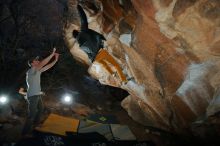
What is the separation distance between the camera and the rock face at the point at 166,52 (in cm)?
543

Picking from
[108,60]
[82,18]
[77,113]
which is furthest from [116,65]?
[77,113]

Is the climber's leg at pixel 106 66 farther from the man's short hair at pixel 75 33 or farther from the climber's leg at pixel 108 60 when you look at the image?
the man's short hair at pixel 75 33

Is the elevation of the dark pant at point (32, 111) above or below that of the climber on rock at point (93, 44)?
below

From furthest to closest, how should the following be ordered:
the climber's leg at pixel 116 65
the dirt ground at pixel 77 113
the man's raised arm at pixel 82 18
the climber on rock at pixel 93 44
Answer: the man's raised arm at pixel 82 18 < the climber on rock at pixel 93 44 < the climber's leg at pixel 116 65 < the dirt ground at pixel 77 113

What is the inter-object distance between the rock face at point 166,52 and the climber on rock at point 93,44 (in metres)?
0.18

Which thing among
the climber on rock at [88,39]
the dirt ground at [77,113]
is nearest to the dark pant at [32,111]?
the dirt ground at [77,113]

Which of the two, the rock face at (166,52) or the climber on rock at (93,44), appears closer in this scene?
the rock face at (166,52)

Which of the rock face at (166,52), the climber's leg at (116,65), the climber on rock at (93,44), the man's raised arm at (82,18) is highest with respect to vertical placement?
the man's raised arm at (82,18)

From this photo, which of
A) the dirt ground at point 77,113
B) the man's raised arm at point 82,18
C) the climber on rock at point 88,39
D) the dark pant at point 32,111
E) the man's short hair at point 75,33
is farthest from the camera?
the man's short hair at point 75,33

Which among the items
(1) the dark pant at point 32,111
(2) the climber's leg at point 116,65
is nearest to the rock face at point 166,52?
(2) the climber's leg at point 116,65

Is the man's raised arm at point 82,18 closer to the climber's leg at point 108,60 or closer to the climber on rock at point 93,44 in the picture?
the climber on rock at point 93,44

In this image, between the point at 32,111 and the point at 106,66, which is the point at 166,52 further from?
the point at 32,111

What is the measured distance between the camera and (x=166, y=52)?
6.44 meters

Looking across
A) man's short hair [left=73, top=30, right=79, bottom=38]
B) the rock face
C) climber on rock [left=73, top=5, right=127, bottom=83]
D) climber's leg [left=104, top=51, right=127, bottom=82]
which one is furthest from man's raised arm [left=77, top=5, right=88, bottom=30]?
climber's leg [left=104, top=51, right=127, bottom=82]
